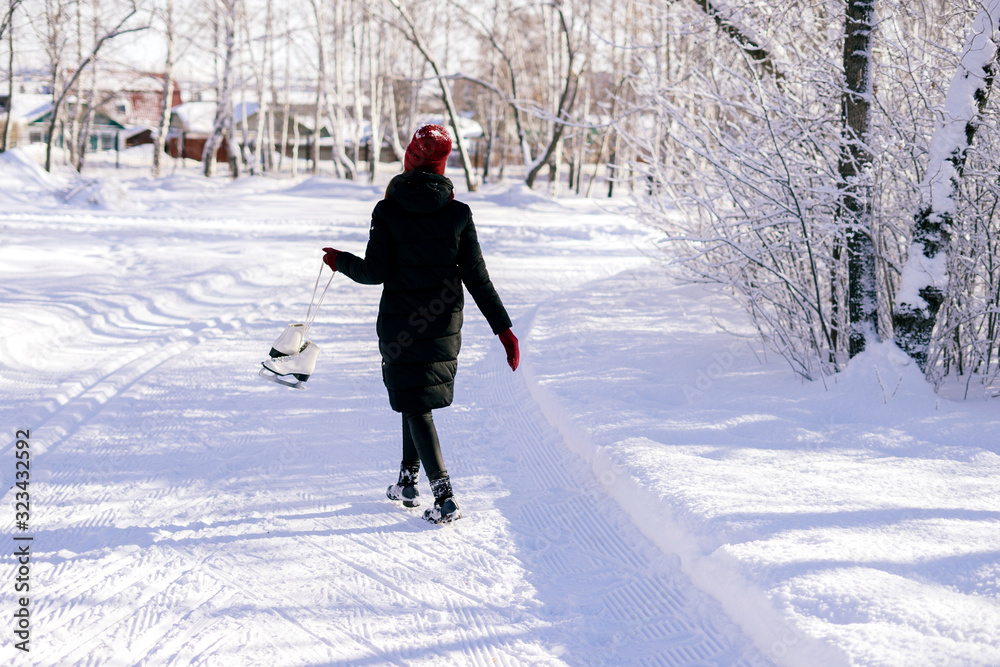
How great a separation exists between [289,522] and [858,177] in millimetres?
3722

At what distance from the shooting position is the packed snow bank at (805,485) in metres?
2.44

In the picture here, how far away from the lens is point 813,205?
16.4ft

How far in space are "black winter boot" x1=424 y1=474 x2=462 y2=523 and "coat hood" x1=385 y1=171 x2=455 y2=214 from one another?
44.6 inches

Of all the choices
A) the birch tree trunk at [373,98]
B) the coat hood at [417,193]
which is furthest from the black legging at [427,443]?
the birch tree trunk at [373,98]

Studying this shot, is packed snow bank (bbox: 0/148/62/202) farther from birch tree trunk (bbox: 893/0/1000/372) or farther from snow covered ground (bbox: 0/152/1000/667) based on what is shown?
birch tree trunk (bbox: 893/0/1000/372)

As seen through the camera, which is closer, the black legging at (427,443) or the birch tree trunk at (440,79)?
the black legging at (427,443)

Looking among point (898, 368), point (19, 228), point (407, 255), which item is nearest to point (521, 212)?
point (19, 228)

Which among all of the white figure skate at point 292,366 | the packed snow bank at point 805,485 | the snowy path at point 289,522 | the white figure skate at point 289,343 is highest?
the white figure skate at point 289,343

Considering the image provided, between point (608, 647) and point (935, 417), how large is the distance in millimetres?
2878

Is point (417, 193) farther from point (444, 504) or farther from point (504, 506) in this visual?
point (504, 506)

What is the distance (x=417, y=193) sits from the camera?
3170 millimetres

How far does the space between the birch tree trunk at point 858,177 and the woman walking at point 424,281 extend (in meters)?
2.62

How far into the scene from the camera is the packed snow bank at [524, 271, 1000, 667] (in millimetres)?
2441

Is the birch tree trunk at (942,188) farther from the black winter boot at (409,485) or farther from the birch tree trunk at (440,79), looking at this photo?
the birch tree trunk at (440,79)
